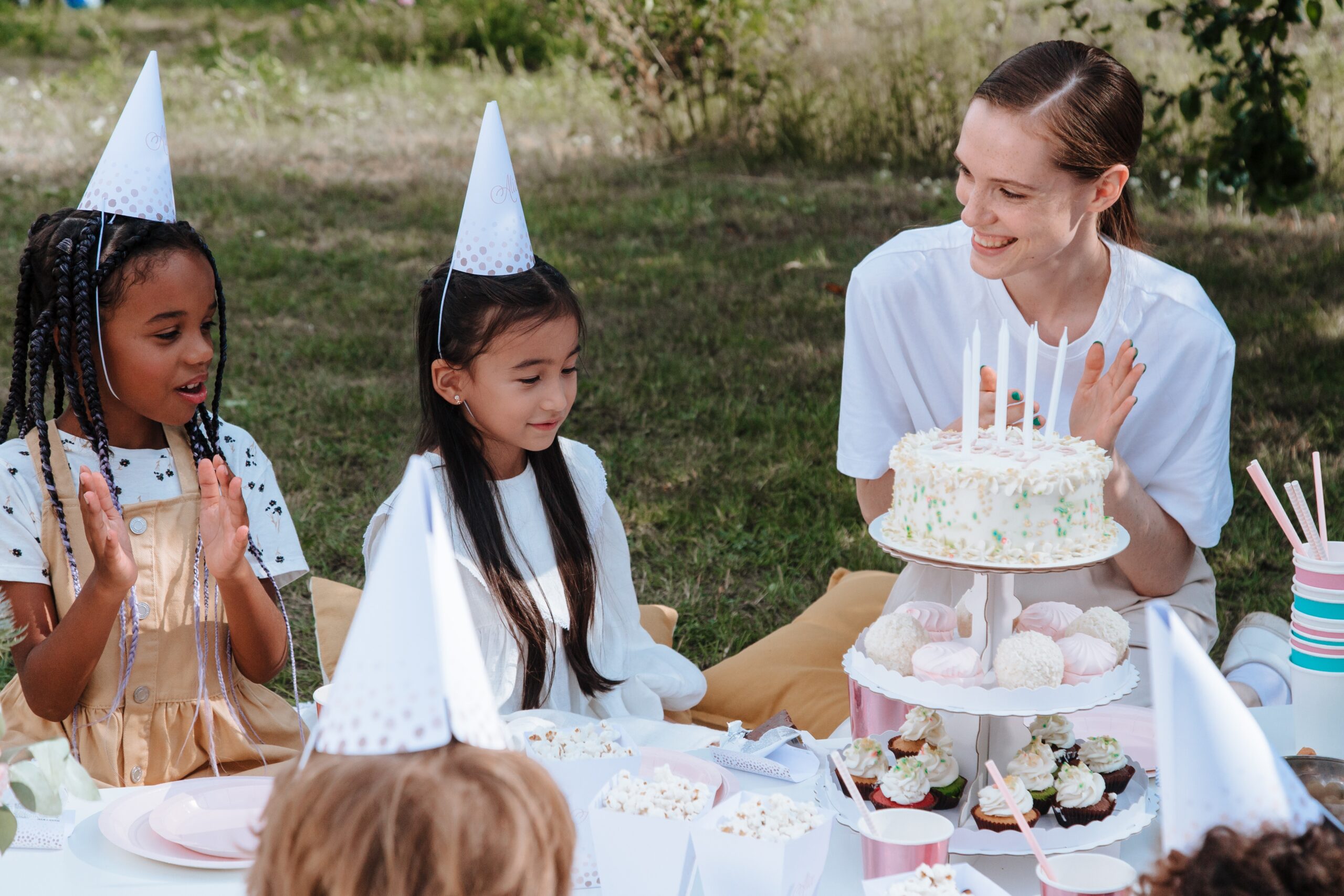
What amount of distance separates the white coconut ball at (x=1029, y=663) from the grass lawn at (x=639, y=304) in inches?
90.5

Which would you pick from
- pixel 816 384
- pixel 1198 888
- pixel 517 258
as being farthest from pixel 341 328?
pixel 1198 888

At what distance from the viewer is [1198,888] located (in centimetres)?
123

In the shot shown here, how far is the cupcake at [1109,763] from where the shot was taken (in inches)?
82.9

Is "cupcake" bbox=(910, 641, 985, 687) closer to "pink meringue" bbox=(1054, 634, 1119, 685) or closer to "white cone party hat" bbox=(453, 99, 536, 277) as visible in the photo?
"pink meringue" bbox=(1054, 634, 1119, 685)

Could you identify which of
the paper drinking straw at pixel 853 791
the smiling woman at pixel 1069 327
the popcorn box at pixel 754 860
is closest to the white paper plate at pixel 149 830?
the popcorn box at pixel 754 860

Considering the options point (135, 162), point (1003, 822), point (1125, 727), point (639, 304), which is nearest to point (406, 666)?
point (1003, 822)

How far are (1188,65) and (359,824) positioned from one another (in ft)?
33.7

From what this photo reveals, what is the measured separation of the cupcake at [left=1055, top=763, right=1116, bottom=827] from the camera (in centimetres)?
200

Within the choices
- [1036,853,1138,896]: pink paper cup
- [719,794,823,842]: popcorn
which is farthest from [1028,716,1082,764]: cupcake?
[719,794,823,842]: popcorn

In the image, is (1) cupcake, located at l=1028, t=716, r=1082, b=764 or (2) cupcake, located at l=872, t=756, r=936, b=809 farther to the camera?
(1) cupcake, located at l=1028, t=716, r=1082, b=764

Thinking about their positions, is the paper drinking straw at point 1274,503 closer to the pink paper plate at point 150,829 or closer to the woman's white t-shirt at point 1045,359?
the woman's white t-shirt at point 1045,359

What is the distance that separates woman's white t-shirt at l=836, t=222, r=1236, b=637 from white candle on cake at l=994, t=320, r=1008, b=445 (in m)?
0.89

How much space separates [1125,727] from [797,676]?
51.9 inches

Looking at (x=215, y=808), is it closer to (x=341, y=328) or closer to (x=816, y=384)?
(x=816, y=384)
